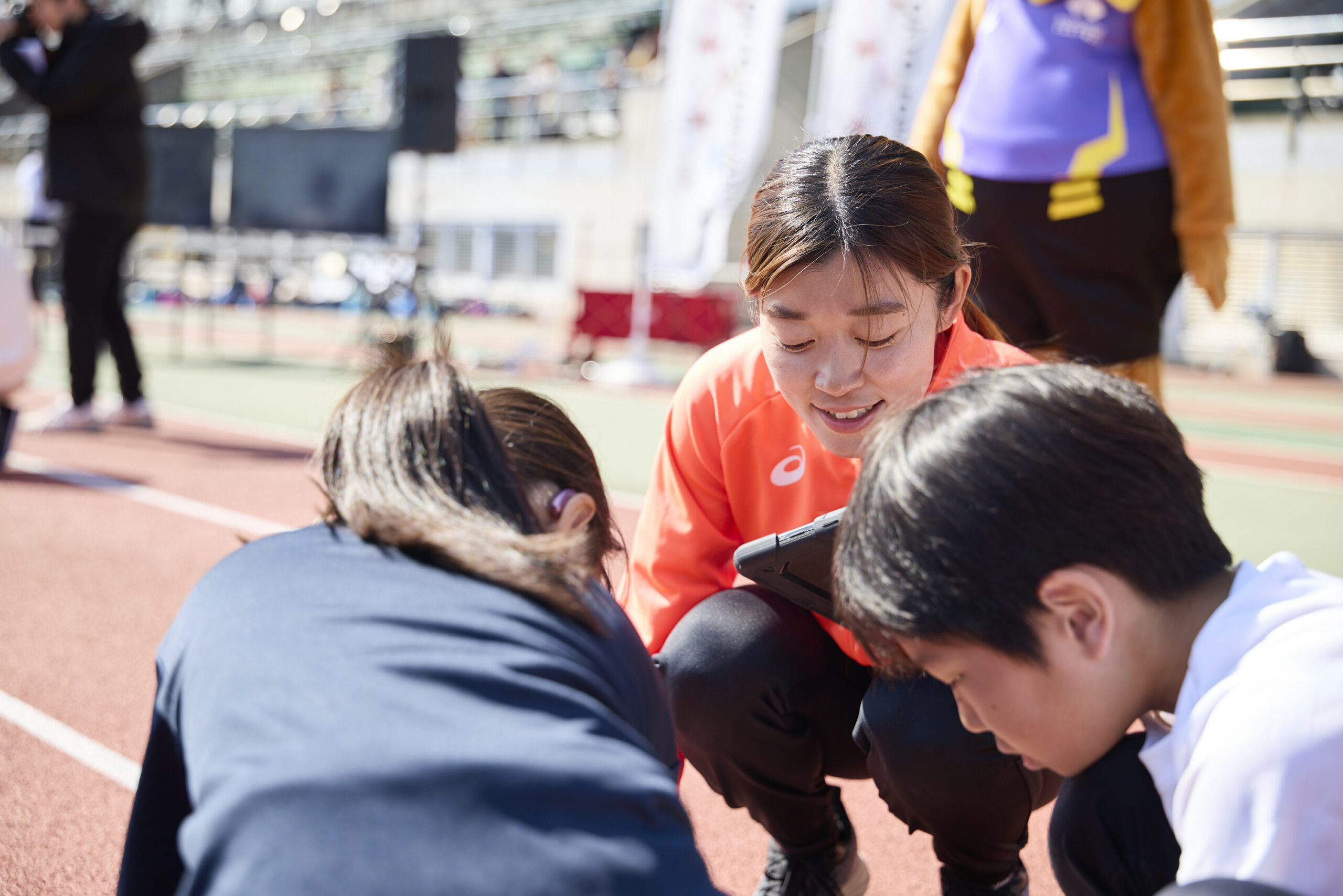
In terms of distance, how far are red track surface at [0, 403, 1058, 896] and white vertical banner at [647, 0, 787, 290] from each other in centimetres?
385

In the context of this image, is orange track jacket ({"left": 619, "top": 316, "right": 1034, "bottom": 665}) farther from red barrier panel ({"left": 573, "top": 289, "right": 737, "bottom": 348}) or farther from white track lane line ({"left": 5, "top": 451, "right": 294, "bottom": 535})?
red barrier panel ({"left": 573, "top": 289, "right": 737, "bottom": 348})

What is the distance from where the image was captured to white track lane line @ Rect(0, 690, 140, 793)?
227cm

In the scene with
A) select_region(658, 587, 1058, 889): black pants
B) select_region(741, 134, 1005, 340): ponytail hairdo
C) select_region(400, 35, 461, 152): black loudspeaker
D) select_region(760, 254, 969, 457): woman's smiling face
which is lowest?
select_region(658, 587, 1058, 889): black pants

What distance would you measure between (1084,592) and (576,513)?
1.79 ft

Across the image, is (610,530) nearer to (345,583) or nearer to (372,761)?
(345,583)

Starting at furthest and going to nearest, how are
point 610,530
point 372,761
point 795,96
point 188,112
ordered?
1. point 188,112
2. point 795,96
3. point 610,530
4. point 372,761

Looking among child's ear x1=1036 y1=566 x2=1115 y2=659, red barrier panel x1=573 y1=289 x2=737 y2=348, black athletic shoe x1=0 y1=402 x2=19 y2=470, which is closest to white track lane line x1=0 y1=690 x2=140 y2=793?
child's ear x1=1036 y1=566 x2=1115 y2=659

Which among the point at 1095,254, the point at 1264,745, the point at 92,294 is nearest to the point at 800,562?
the point at 1264,745

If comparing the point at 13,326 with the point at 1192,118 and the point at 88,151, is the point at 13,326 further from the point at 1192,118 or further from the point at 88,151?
the point at 1192,118

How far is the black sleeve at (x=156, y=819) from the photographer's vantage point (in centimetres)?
123

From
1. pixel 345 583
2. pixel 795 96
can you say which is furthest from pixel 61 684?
pixel 795 96

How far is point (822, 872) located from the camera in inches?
74.3

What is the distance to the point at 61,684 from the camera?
268cm

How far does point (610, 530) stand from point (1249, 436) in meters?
7.84
